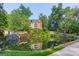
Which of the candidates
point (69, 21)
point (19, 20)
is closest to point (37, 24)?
point (19, 20)

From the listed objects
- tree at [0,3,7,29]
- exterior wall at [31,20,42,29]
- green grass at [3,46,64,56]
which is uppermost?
tree at [0,3,7,29]

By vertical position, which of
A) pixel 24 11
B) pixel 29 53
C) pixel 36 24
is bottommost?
pixel 29 53

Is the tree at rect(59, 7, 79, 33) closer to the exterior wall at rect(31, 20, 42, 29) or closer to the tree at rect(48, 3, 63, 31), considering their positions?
the tree at rect(48, 3, 63, 31)

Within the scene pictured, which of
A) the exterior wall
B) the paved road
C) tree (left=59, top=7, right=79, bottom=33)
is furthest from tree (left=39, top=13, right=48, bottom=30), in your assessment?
the paved road

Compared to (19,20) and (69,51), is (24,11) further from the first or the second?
(69,51)

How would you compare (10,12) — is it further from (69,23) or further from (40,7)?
(69,23)

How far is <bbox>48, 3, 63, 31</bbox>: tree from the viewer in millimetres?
2986

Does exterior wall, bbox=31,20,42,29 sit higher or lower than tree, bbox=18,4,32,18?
lower

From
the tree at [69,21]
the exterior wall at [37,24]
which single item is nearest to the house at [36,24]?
the exterior wall at [37,24]

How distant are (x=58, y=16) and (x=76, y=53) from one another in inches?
13.9

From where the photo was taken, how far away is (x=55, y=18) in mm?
3002

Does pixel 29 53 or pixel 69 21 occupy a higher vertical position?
pixel 69 21

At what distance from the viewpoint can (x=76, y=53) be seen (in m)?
2.96

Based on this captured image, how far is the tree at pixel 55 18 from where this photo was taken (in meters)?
2.99
